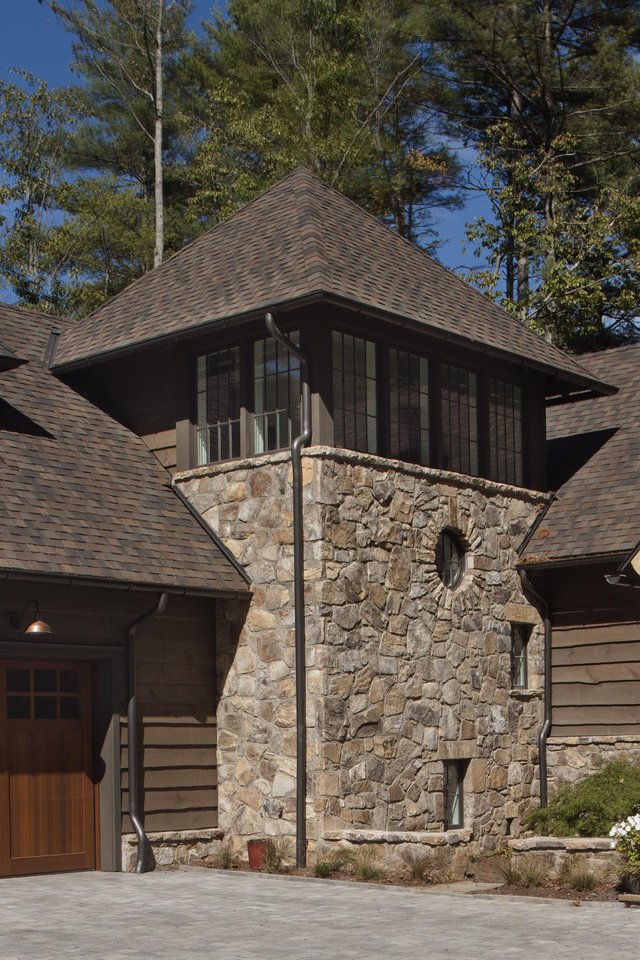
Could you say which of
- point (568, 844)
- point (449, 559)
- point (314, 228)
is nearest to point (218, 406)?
point (314, 228)

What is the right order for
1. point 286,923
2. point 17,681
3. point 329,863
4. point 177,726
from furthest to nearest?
point 177,726 < point 17,681 < point 329,863 < point 286,923

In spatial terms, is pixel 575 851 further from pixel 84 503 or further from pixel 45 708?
pixel 84 503

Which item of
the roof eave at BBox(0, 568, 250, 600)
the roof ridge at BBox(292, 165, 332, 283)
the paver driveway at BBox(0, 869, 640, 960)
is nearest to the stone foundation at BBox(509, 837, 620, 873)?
the paver driveway at BBox(0, 869, 640, 960)

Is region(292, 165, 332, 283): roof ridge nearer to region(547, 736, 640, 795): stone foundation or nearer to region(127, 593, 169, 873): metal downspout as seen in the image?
region(127, 593, 169, 873): metal downspout

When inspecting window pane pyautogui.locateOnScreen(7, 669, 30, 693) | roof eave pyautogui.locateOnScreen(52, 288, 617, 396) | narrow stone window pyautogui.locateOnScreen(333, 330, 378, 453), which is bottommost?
window pane pyautogui.locateOnScreen(7, 669, 30, 693)

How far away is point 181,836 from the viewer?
14430 mm

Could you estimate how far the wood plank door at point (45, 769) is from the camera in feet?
44.1

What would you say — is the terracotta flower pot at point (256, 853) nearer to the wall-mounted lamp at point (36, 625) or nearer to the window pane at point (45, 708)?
the window pane at point (45, 708)

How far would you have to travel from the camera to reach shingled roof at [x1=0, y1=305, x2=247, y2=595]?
44.1ft

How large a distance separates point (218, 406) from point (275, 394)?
88 cm

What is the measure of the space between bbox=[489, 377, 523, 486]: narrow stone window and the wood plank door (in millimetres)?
5892

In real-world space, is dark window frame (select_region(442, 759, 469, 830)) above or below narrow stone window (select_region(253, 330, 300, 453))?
below

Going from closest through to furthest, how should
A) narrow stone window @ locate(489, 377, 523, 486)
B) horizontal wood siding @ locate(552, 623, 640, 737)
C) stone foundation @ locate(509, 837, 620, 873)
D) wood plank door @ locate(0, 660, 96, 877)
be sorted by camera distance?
stone foundation @ locate(509, 837, 620, 873) → wood plank door @ locate(0, 660, 96, 877) → horizontal wood siding @ locate(552, 623, 640, 737) → narrow stone window @ locate(489, 377, 523, 486)

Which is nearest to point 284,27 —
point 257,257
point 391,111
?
point 391,111
